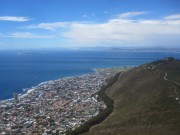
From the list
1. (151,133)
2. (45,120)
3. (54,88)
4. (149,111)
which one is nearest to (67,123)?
(45,120)

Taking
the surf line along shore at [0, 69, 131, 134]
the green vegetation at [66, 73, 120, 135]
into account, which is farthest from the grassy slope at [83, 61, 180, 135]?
the surf line along shore at [0, 69, 131, 134]

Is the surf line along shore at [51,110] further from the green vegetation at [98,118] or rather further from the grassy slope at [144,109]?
the grassy slope at [144,109]

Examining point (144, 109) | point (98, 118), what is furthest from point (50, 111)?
point (144, 109)

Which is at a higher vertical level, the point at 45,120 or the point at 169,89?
the point at 169,89

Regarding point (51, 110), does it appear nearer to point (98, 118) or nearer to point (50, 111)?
point (50, 111)

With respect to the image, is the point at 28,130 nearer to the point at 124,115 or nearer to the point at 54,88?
the point at 124,115

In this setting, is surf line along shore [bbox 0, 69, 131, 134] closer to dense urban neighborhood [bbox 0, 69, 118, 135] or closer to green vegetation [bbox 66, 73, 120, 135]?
dense urban neighborhood [bbox 0, 69, 118, 135]
